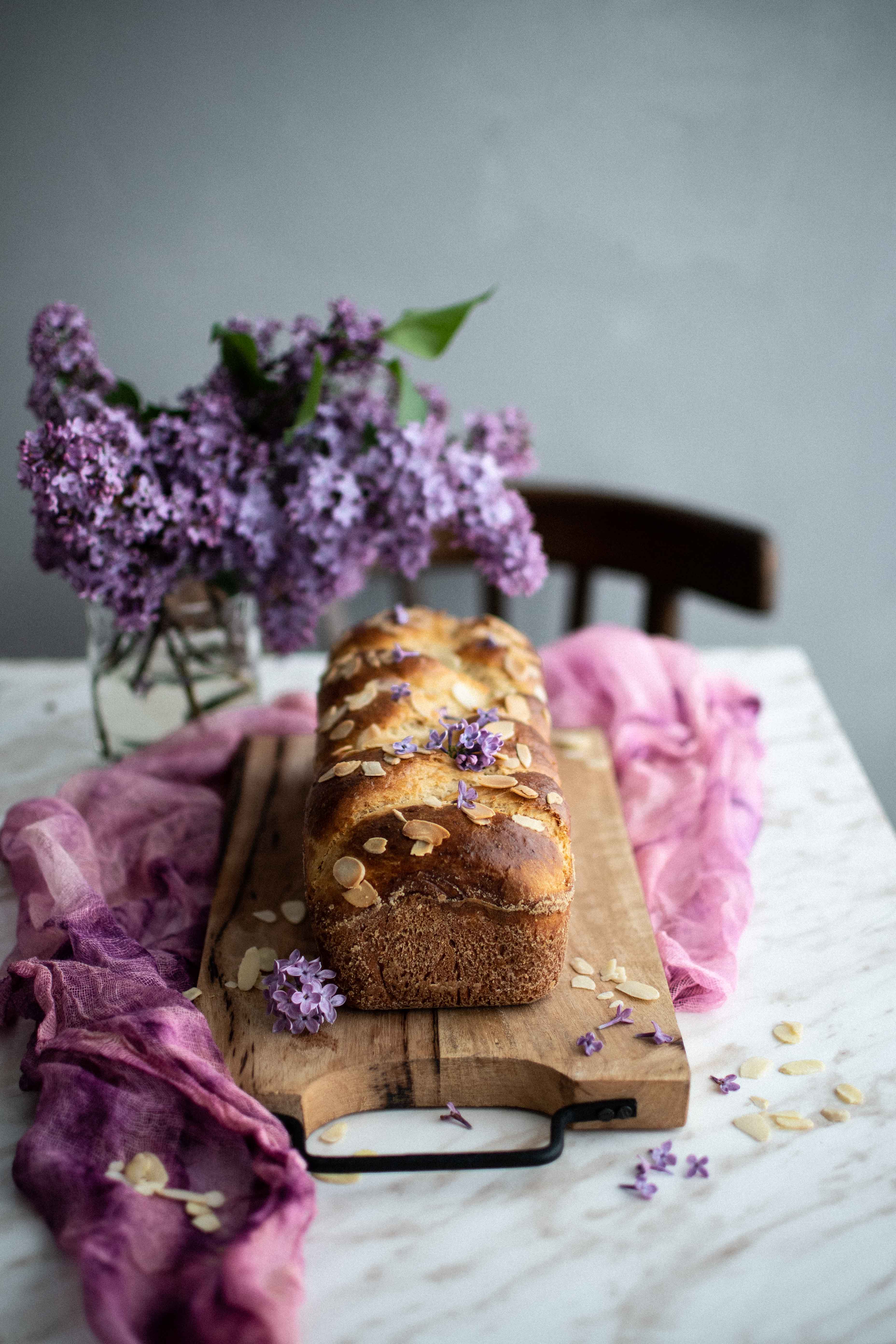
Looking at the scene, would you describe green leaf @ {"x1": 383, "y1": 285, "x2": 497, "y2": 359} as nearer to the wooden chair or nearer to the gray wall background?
the wooden chair

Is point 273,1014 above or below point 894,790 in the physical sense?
above

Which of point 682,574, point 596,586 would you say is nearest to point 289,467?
point 682,574

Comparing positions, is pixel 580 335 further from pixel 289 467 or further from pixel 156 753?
pixel 156 753

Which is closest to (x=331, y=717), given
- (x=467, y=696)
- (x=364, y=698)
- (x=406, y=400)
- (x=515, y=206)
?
(x=364, y=698)

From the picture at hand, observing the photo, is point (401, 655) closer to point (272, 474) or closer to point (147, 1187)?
point (272, 474)

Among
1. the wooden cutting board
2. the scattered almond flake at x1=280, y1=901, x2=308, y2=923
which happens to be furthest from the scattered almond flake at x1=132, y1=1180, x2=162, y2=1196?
the scattered almond flake at x1=280, y1=901, x2=308, y2=923
